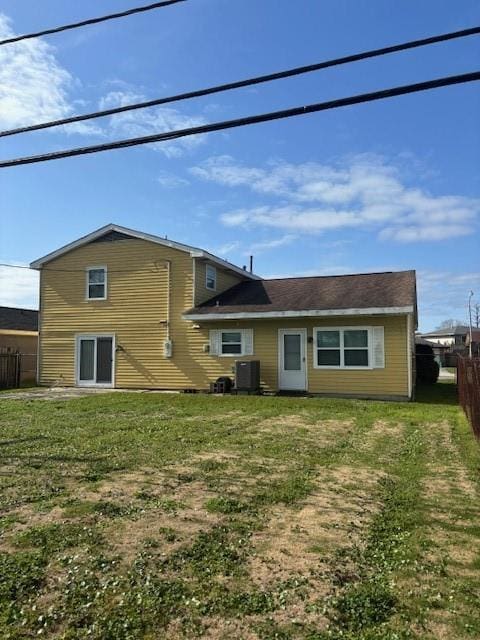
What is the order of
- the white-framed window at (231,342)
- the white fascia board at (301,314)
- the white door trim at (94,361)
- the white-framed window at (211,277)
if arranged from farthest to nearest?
the white-framed window at (211,277) → the white door trim at (94,361) → the white-framed window at (231,342) → the white fascia board at (301,314)

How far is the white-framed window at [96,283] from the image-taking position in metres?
19.1

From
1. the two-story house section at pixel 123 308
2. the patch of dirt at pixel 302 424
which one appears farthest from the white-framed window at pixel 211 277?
the patch of dirt at pixel 302 424

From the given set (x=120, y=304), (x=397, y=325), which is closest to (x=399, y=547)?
(x=397, y=325)

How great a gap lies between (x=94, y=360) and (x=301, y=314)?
8.06 metres

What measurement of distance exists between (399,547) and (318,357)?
12093 mm

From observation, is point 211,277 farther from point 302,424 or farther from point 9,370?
point 302,424

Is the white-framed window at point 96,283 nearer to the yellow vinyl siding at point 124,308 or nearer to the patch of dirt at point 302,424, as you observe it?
the yellow vinyl siding at point 124,308

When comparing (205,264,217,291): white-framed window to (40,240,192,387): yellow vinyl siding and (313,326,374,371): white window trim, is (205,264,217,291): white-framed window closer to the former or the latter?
(40,240,192,387): yellow vinyl siding

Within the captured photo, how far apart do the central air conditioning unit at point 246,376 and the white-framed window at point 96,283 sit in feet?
19.8

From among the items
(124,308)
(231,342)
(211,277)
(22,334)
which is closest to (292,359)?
(231,342)

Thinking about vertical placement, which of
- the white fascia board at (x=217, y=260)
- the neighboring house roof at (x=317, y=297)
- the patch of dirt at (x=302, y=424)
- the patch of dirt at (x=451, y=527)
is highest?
the white fascia board at (x=217, y=260)

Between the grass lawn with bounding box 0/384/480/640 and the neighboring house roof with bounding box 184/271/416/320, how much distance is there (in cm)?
694

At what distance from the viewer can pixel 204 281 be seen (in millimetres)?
18656

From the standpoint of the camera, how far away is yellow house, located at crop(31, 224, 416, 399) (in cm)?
1538
